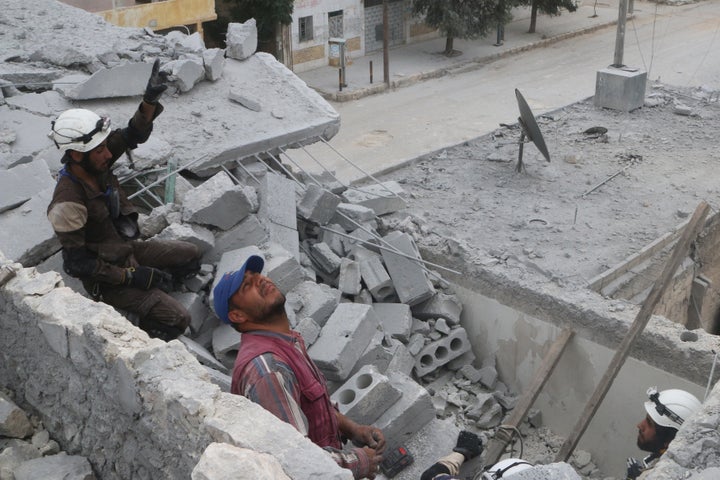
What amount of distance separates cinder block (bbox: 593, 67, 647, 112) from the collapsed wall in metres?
12.9

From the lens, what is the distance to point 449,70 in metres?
21.9

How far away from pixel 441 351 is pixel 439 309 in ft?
1.38

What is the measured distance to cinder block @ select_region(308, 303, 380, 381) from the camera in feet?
20.1

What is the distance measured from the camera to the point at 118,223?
5957 mm

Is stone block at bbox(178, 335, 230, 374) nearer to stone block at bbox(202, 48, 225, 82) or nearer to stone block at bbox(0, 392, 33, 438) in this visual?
stone block at bbox(0, 392, 33, 438)

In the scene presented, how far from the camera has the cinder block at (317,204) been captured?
788 centimetres

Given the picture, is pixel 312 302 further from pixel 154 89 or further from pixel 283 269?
pixel 154 89

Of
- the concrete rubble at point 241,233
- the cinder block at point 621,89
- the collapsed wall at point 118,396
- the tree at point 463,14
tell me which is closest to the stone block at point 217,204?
the concrete rubble at point 241,233

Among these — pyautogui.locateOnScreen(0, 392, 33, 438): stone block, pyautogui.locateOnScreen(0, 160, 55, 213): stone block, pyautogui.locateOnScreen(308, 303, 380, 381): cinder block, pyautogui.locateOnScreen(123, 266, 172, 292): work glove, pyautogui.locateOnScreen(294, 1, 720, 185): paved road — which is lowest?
pyautogui.locateOnScreen(294, 1, 720, 185): paved road

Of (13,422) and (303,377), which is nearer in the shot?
(303,377)

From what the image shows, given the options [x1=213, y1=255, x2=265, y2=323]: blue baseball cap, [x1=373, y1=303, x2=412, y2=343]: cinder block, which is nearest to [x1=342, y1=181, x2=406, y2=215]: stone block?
[x1=373, y1=303, x2=412, y2=343]: cinder block

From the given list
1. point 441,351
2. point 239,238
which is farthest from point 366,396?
point 441,351

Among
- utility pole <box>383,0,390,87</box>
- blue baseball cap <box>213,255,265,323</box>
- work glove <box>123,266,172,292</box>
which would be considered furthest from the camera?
utility pole <box>383,0,390,87</box>

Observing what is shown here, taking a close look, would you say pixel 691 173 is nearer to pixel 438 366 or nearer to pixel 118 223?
pixel 438 366
